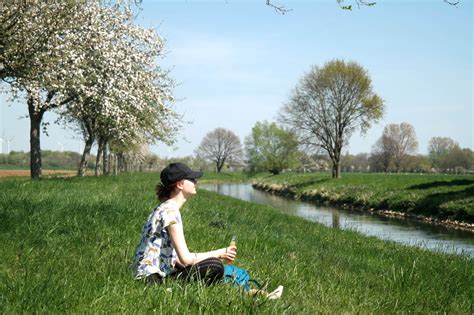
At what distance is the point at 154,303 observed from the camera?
435 cm

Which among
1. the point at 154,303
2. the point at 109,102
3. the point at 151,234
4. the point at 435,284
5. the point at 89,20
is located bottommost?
the point at 435,284

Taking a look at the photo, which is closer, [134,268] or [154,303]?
[154,303]

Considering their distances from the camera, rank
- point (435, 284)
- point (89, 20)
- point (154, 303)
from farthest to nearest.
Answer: point (89, 20) < point (435, 284) < point (154, 303)

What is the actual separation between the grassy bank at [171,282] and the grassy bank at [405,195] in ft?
49.1

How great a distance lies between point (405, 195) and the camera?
3173 cm

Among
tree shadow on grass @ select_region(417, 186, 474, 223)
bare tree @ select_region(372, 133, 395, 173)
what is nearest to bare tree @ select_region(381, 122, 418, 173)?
bare tree @ select_region(372, 133, 395, 173)

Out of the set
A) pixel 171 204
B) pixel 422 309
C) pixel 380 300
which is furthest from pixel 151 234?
pixel 422 309

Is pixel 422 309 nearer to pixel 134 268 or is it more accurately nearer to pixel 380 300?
pixel 380 300

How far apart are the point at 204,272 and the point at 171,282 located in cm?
37

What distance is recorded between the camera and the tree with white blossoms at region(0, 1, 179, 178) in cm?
1728

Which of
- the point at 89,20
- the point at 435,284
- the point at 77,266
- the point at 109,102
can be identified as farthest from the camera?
the point at 109,102

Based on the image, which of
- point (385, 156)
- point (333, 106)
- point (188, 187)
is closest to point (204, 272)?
point (188, 187)

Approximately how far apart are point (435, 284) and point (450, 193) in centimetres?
2300

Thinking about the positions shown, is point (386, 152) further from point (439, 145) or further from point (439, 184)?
point (439, 184)
